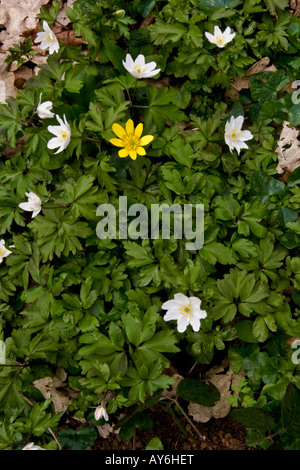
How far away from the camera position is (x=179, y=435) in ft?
9.04

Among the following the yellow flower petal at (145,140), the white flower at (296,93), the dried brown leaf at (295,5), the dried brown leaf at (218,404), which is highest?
the dried brown leaf at (295,5)

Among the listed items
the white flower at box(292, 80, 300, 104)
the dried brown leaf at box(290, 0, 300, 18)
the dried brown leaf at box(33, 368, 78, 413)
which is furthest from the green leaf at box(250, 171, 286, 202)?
the dried brown leaf at box(33, 368, 78, 413)

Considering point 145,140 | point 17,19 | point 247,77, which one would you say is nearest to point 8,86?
point 17,19

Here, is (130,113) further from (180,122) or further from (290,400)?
(290,400)

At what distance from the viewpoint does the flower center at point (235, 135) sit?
2824 millimetres

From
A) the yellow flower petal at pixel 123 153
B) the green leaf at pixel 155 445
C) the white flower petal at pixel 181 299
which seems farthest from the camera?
the yellow flower petal at pixel 123 153

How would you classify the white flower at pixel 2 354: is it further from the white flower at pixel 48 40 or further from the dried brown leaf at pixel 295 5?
the dried brown leaf at pixel 295 5

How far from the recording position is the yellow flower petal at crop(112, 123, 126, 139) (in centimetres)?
266

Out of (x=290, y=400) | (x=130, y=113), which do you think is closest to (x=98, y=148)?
(x=130, y=113)

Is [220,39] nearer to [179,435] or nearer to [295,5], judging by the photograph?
[295,5]

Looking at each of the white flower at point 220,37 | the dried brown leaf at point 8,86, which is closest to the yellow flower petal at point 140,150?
the white flower at point 220,37

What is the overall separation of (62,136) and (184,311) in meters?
1.31

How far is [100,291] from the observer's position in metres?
2.71

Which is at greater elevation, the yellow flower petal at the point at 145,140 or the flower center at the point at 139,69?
the flower center at the point at 139,69
